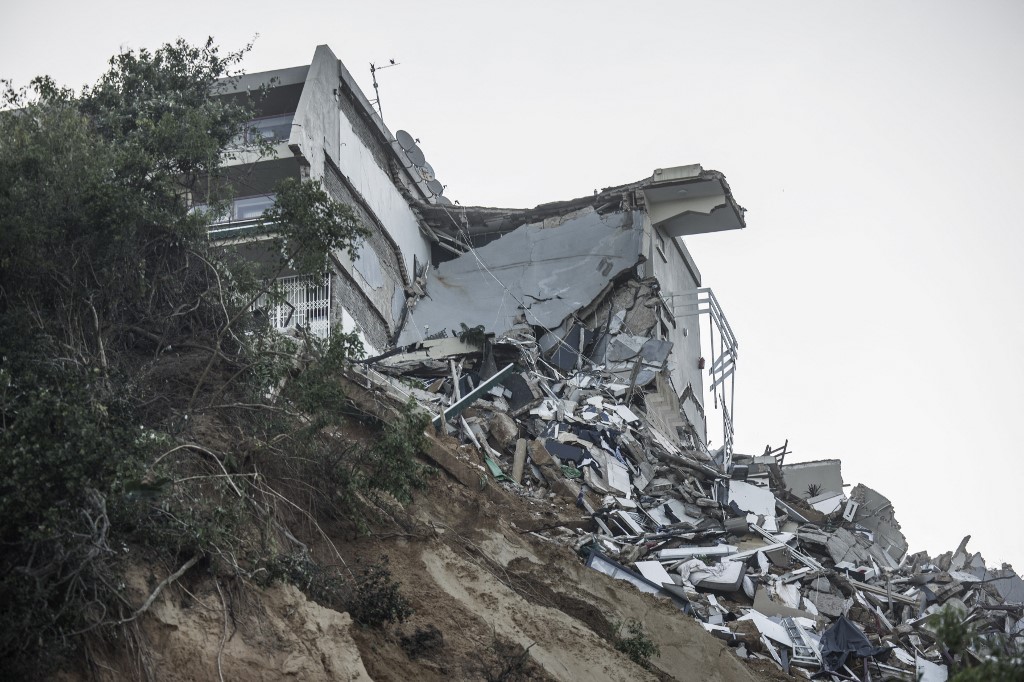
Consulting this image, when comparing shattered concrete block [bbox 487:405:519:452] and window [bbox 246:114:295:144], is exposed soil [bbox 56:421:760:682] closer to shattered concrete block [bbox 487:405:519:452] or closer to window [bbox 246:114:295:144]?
shattered concrete block [bbox 487:405:519:452]

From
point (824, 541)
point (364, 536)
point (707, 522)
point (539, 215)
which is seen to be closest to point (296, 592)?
point (364, 536)

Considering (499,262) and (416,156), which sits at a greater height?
(416,156)

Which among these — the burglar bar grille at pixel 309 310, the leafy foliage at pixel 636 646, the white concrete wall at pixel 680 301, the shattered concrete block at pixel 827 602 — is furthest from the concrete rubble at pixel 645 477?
the leafy foliage at pixel 636 646

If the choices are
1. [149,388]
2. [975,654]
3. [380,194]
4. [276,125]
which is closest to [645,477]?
[380,194]

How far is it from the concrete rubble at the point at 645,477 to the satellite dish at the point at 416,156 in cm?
240

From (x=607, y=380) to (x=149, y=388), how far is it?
11394 millimetres

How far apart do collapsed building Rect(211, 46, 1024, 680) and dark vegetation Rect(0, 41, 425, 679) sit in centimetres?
126

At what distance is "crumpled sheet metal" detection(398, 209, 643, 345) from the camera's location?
2395cm

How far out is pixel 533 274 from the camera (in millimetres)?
24922

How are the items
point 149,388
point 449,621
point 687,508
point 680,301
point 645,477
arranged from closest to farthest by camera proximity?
point 449,621, point 149,388, point 687,508, point 645,477, point 680,301

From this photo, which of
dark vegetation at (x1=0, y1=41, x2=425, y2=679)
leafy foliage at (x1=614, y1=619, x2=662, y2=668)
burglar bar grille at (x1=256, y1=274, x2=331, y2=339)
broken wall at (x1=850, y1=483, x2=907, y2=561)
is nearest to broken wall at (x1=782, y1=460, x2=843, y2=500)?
broken wall at (x1=850, y1=483, x2=907, y2=561)

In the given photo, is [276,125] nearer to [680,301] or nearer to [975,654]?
[680,301]

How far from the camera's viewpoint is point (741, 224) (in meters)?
25.7

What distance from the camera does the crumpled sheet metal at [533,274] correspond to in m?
24.0
